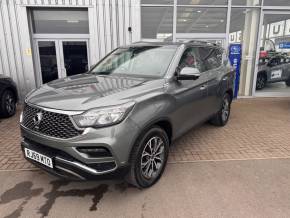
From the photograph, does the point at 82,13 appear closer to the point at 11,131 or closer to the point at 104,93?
the point at 11,131

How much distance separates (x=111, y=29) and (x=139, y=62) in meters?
4.35

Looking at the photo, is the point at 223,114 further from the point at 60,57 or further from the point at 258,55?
the point at 60,57

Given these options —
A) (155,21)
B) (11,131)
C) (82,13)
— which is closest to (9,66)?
(82,13)

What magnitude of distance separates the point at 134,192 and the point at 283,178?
2079 millimetres

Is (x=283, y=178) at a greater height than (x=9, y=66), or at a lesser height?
lesser

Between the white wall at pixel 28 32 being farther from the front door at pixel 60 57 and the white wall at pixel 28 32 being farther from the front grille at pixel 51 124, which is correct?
the front grille at pixel 51 124

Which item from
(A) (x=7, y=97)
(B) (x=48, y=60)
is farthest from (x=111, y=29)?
(A) (x=7, y=97)

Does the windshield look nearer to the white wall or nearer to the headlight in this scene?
the headlight

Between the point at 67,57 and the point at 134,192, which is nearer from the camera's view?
the point at 134,192

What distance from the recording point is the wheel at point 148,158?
264 cm

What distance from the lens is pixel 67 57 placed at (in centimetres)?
782

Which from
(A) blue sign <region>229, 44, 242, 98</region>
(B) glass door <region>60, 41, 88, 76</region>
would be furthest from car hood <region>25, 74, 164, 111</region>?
(A) blue sign <region>229, 44, 242, 98</region>

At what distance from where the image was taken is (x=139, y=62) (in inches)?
145

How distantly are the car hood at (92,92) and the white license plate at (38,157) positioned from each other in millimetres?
552
